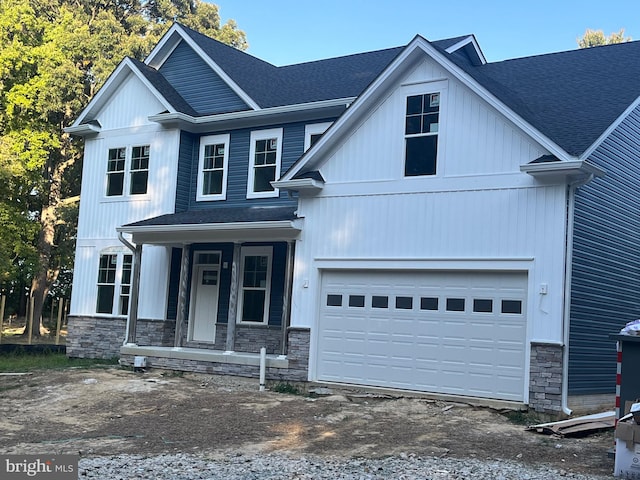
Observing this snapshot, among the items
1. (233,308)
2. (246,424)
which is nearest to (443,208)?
(246,424)

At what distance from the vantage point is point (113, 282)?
1981cm

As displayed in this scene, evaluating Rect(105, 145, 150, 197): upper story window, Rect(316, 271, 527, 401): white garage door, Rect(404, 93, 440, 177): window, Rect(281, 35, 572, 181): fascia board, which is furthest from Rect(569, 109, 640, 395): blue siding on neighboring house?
Rect(105, 145, 150, 197): upper story window

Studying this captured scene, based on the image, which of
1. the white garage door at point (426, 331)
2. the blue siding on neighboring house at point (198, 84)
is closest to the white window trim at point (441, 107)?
the white garage door at point (426, 331)

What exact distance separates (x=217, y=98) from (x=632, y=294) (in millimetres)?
10811

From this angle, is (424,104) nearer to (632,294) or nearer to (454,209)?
(454,209)

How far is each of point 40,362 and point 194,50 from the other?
8865 mm

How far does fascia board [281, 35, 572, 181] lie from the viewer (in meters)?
12.3

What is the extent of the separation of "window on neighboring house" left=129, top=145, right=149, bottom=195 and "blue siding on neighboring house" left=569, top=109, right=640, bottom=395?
1118 centimetres

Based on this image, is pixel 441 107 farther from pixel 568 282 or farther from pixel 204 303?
pixel 204 303

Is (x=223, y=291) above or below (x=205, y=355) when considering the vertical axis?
above

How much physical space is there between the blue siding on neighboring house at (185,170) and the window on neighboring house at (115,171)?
184 cm

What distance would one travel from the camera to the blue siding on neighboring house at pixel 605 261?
498 inches

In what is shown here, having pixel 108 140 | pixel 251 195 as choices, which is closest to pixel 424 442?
pixel 251 195

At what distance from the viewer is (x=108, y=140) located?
20375 millimetres
